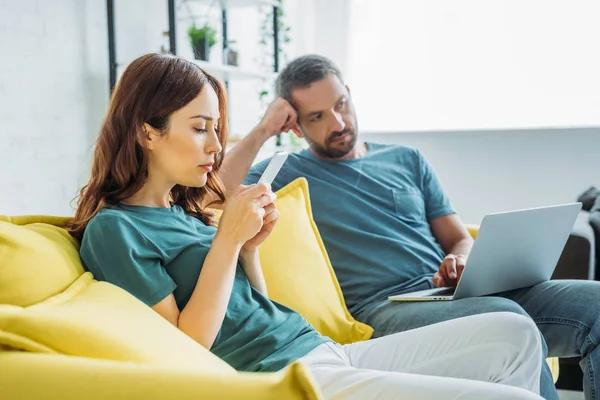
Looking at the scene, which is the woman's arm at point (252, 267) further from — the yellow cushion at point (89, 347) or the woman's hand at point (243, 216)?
the yellow cushion at point (89, 347)

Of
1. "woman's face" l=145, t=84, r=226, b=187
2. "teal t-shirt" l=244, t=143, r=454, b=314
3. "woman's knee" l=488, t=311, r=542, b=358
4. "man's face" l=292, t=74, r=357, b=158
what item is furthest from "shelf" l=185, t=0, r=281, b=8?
"woman's knee" l=488, t=311, r=542, b=358

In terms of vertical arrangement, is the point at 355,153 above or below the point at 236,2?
below

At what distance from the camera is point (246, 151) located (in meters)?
2.06

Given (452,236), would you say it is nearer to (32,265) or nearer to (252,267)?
(252,267)

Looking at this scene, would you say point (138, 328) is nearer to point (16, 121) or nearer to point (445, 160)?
point (16, 121)

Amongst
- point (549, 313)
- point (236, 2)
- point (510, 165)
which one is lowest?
point (510, 165)

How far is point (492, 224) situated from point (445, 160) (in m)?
2.49

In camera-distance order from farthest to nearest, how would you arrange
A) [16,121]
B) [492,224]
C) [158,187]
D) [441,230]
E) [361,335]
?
[16,121]
[441,230]
[361,335]
[492,224]
[158,187]

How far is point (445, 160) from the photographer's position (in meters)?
4.03

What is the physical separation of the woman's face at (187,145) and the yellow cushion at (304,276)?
0.41m

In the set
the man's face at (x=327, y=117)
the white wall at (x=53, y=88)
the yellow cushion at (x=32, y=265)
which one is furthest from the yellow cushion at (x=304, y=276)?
the white wall at (x=53, y=88)

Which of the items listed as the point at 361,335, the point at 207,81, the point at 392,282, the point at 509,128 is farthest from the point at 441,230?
the point at 509,128

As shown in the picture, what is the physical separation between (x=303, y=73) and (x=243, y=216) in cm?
102

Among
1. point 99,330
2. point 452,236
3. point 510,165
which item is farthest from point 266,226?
point 510,165
